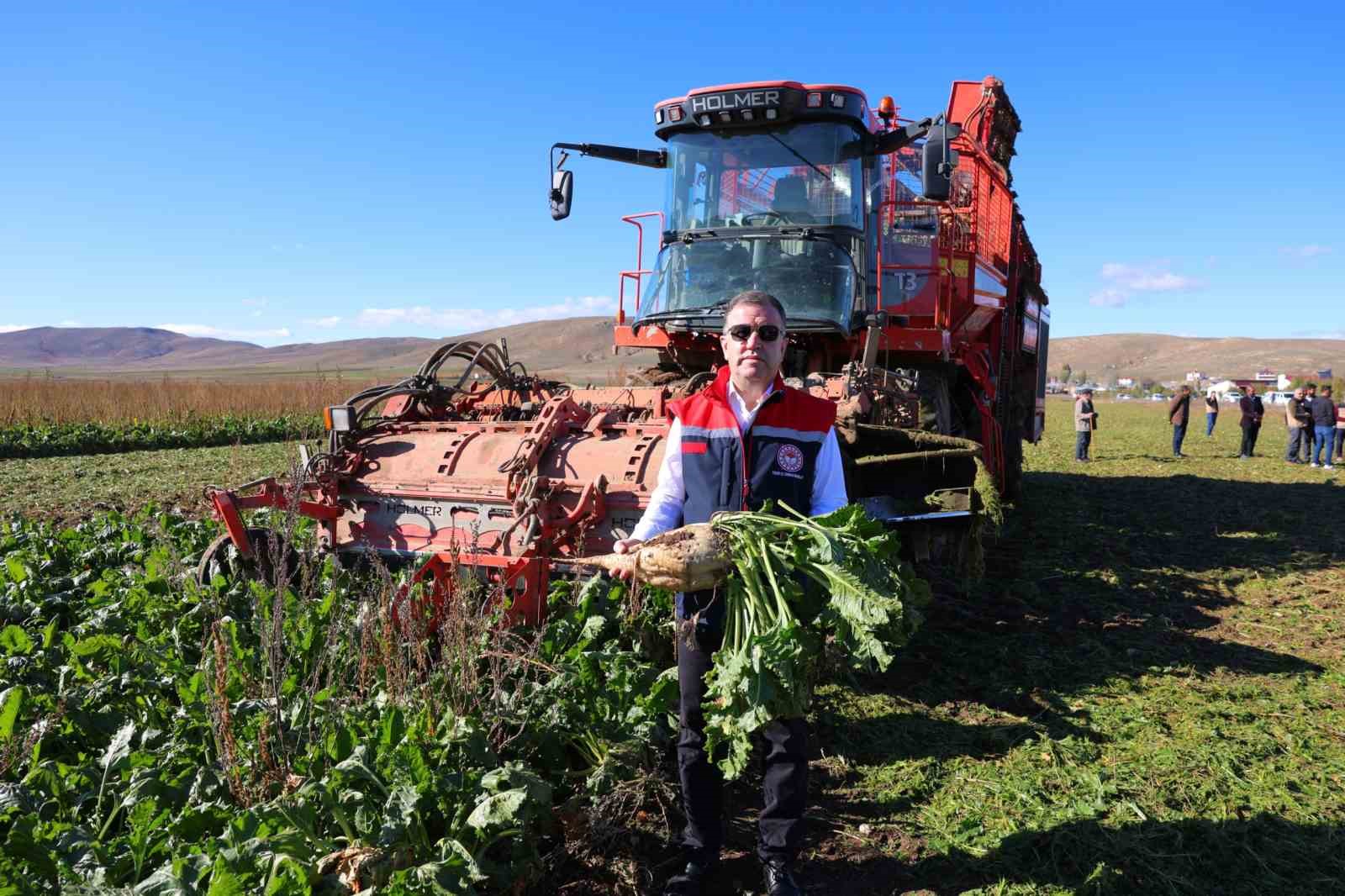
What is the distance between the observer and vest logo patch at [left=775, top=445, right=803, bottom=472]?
306 cm

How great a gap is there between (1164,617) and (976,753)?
3.20 meters

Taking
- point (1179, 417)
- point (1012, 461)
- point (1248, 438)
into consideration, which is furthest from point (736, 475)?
point (1248, 438)

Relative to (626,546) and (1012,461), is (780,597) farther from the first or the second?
(1012,461)

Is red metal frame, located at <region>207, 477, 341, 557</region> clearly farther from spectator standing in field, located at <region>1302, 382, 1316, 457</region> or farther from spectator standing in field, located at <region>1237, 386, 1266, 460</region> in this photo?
spectator standing in field, located at <region>1302, 382, 1316, 457</region>

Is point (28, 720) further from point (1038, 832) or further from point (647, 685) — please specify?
point (1038, 832)

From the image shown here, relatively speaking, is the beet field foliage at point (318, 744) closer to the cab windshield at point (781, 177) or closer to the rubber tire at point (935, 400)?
the rubber tire at point (935, 400)

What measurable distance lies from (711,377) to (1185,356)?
170897mm

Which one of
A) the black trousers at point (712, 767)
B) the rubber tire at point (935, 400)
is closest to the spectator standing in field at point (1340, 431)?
the rubber tire at point (935, 400)

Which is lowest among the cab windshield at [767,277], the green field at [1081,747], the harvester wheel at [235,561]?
the green field at [1081,747]

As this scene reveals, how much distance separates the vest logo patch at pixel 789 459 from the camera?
3064 millimetres

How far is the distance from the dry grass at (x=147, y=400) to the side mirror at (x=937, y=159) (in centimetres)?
2031

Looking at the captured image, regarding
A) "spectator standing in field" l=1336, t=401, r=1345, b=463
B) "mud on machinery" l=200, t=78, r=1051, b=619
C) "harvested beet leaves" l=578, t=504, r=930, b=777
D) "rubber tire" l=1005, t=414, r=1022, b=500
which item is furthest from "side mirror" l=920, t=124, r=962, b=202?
"spectator standing in field" l=1336, t=401, r=1345, b=463

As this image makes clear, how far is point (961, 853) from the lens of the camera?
3381mm

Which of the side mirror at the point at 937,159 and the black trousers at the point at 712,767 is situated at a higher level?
the side mirror at the point at 937,159
